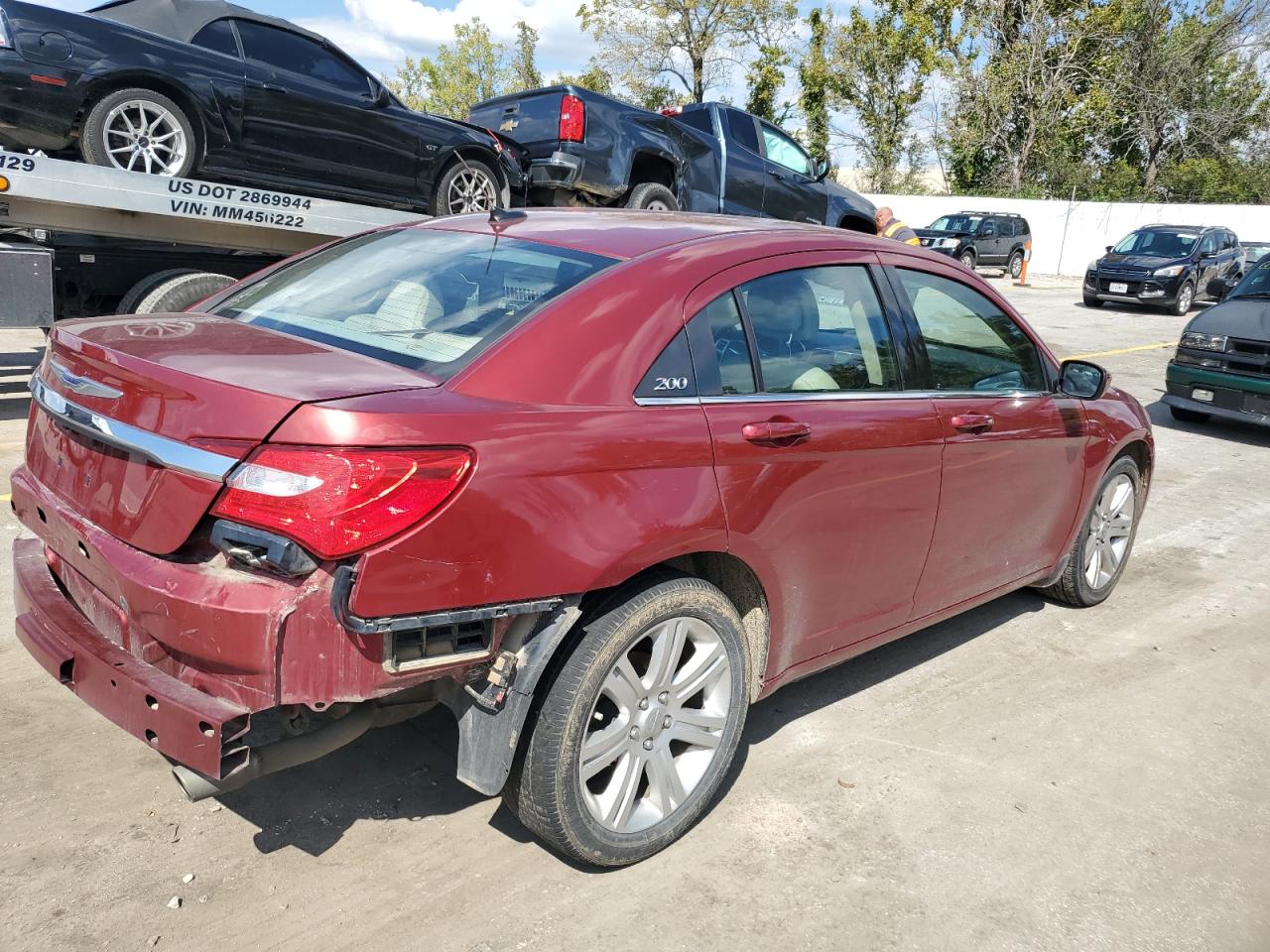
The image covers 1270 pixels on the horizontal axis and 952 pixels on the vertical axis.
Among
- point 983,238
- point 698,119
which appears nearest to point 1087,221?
point 983,238

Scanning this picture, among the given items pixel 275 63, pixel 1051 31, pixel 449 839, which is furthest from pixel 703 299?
pixel 1051 31

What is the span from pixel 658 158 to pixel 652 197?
437mm

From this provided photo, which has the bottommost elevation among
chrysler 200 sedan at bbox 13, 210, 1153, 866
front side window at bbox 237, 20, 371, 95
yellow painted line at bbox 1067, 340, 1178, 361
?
yellow painted line at bbox 1067, 340, 1178, 361

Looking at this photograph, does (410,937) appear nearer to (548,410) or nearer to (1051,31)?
(548,410)

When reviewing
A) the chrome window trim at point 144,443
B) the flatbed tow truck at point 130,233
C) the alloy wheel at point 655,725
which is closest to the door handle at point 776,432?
the alloy wheel at point 655,725

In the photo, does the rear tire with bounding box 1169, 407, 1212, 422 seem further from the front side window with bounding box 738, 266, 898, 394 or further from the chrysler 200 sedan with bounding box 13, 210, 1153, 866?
the front side window with bounding box 738, 266, 898, 394

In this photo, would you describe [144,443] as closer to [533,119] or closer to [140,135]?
[140,135]

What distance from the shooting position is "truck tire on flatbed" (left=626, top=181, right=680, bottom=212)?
10.6 metres

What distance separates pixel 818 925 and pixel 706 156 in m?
9.94

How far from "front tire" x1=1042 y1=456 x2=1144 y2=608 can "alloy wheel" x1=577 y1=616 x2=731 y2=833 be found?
251 cm

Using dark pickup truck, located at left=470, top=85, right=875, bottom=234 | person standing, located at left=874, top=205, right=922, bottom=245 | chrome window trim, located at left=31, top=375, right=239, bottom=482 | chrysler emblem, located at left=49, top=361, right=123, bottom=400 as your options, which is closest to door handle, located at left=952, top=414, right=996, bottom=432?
chrome window trim, located at left=31, top=375, right=239, bottom=482

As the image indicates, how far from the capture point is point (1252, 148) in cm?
3931

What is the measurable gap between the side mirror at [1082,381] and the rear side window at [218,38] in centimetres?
604

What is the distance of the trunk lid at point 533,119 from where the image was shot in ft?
32.8
